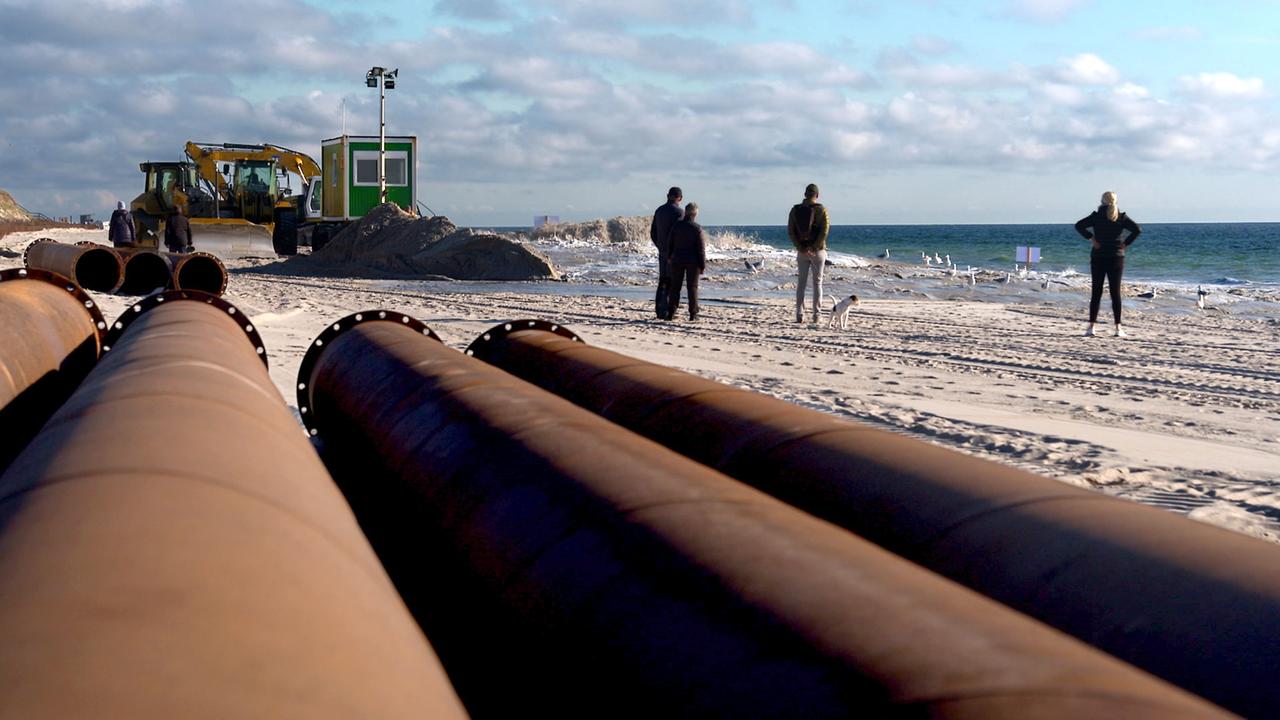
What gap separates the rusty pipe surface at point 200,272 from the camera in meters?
13.9

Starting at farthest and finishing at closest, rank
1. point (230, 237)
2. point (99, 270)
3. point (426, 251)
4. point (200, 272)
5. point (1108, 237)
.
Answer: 1. point (230, 237)
2. point (426, 251)
3. point (99, 270)
4. point (200, 272)
5. point (1108, 237)

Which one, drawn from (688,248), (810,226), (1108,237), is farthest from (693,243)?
(1108,237)

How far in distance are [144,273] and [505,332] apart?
1206 centimetres

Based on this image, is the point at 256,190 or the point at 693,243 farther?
the point at 256,190

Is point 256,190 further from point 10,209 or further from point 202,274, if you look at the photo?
point 10,209

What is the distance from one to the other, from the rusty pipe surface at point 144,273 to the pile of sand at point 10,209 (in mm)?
79984

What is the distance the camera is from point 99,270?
1580 cm

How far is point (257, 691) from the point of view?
1.34m

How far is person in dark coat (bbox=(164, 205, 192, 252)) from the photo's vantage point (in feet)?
62.1

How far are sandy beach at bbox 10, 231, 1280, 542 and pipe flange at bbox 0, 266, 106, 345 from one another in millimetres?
1306

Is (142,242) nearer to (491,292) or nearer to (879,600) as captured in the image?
(491,292)

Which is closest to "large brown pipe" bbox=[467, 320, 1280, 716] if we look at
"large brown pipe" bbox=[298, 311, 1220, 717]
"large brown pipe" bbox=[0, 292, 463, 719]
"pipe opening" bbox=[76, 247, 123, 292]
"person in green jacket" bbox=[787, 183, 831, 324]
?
"large brown pipe" bbox=[298, 311, 1220, 717]

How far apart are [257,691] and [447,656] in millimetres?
1792

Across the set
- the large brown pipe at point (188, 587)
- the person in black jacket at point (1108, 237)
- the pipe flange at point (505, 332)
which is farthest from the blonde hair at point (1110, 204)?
the large brown pipe at point (188, 587)
